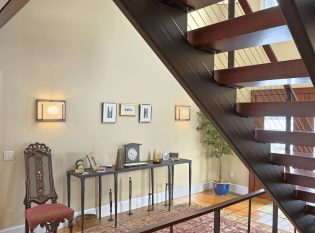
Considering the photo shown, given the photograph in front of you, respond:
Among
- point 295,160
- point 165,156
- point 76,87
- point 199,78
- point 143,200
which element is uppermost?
point 76,87

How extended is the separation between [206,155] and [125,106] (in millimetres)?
2439

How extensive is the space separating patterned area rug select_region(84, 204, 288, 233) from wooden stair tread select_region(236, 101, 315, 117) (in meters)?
2.70

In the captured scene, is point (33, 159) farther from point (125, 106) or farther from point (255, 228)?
point (255, 228)

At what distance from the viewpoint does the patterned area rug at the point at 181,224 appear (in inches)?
162

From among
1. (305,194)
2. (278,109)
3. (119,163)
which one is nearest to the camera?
(278,109)

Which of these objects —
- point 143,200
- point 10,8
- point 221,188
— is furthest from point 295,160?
point 221,188

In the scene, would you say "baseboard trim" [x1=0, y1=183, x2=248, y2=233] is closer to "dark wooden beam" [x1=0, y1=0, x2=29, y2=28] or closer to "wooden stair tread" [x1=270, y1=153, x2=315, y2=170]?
"dark wooden beam" [x1=0, y1=0, x2=29, y2=28]

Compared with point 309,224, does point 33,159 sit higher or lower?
higher

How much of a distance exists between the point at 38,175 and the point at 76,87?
139 centimetres

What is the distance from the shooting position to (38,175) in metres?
3.79

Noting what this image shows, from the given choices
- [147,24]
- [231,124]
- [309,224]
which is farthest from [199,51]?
[309,224]

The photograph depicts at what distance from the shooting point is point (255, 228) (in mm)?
4238

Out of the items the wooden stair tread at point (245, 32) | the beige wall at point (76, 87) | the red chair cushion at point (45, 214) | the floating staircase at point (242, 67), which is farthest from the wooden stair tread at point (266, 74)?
the beige wall at point (76, 87)

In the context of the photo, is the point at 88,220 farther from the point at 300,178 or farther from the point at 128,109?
the point at 300,178
